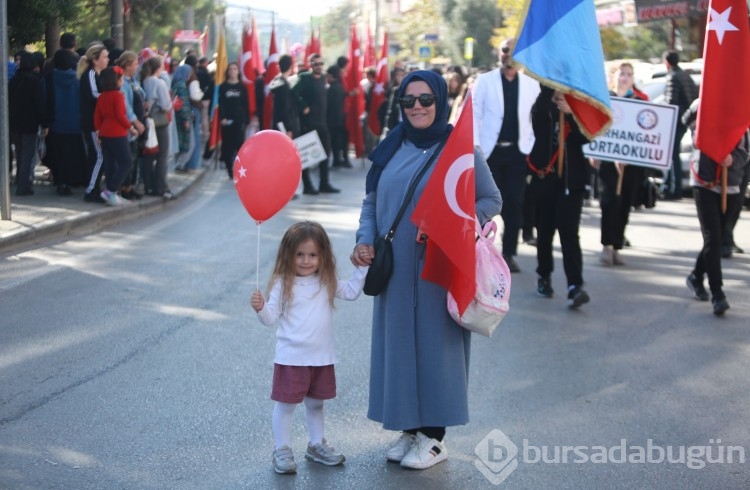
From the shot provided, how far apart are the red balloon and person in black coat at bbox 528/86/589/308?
428 centimetres

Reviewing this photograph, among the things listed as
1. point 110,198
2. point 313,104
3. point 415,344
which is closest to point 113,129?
point 110,198

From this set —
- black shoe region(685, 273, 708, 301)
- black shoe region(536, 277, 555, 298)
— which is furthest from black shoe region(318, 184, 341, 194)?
black shoe region(685, 273, 708, 301)

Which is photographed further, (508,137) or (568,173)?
(508,137)

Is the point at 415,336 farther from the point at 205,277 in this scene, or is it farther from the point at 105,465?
the point at 205,277

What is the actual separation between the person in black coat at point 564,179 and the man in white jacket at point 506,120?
124cm

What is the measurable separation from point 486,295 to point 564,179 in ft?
14.8

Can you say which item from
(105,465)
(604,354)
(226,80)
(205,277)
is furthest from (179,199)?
(105,465)

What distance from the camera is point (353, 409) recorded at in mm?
6574

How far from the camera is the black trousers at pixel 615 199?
11.9 m

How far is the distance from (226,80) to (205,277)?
10533 mm

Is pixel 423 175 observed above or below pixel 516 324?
above

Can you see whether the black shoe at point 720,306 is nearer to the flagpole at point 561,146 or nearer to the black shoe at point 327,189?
the flagpole at point 561,146

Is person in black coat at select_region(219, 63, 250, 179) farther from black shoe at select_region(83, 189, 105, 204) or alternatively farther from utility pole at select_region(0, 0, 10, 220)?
utility pole at select_region(0, 0, 10, 220)

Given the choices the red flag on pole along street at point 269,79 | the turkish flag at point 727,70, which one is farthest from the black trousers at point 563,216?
the red flag on pole along street at point 269,79
